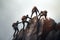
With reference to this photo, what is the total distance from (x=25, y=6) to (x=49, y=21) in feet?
1.46

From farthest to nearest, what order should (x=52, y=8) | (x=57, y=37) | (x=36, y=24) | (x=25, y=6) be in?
(x=25, y=6) → (x=52, y=8) → (x=36, y=24) → (x=57, y=37)

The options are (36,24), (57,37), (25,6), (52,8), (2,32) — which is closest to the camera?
(57,37)

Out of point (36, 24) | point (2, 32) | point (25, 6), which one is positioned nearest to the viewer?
point (36, 24)

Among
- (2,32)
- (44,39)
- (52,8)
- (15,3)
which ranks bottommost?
(44,39)

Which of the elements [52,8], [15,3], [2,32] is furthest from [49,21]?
[2,32]

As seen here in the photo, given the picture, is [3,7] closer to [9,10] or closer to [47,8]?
[9,10]

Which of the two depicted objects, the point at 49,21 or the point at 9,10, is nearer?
the point at 49,21

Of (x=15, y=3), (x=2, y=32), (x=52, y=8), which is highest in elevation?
(x=15, y=3)

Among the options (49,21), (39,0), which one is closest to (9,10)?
(39,0)

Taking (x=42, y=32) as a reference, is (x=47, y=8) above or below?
above

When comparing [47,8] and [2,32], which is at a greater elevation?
[47,8]

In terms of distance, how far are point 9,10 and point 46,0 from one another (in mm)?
447

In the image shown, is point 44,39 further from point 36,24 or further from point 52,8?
point 52,8

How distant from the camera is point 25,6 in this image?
151 cm
